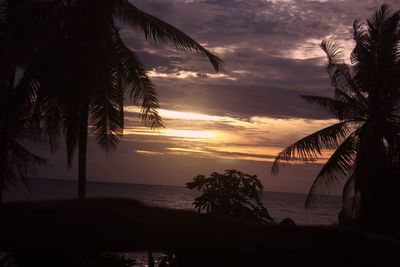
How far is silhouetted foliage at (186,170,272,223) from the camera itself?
385 inches

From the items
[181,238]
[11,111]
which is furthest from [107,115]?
[181,238]

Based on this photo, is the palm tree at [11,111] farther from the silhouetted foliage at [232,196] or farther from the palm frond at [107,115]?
the silhouetted foliage at [232,196]

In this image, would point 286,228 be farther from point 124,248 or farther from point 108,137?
point 108,137

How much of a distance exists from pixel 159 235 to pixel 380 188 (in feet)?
52.0

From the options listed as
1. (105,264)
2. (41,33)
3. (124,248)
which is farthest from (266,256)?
(41,33)

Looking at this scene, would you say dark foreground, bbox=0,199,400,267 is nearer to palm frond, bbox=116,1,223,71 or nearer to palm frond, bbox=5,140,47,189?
palm frond, bbox=116,1,223,71

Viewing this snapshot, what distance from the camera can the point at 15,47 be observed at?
13094mm

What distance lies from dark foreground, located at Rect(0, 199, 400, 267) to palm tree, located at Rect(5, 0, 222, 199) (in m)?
9.96

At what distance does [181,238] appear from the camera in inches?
99.1

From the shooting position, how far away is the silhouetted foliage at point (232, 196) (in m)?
9.78

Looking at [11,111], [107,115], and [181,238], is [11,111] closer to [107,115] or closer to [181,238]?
[107,115]

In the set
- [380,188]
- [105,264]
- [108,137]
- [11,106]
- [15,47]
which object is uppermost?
[15,47]

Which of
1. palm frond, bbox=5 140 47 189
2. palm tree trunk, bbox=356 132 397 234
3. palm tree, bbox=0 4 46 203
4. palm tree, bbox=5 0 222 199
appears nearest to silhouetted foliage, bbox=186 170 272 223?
palm tree, bbox=5 0 222 199

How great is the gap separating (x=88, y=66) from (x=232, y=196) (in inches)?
200
